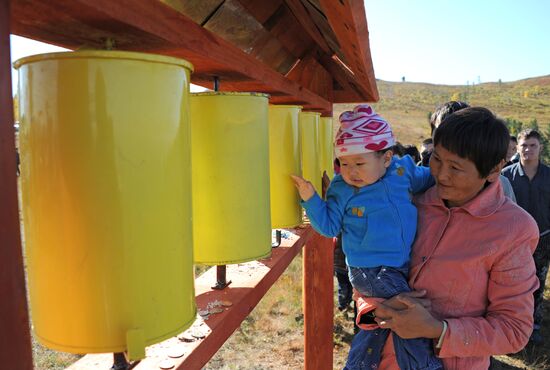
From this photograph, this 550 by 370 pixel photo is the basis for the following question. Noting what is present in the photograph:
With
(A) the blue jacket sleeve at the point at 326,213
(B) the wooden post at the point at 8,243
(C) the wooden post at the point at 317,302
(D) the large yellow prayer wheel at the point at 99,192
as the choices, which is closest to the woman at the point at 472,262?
(A) the blue jacket sleeve at the point at 326,213

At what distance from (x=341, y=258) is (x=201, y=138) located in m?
4.75

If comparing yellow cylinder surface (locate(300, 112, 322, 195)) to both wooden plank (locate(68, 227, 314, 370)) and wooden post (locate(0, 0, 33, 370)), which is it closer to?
wooden plank (locate(68, 227, 314, 370))

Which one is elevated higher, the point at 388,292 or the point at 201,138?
the point at 201,138

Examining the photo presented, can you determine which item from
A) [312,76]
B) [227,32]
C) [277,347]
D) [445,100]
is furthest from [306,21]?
[445,100]

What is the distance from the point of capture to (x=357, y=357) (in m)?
1.71

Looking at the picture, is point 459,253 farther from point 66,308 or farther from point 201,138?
point 66,308

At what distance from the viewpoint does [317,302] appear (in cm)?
327

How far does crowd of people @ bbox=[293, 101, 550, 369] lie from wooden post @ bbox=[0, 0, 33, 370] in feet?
3.68

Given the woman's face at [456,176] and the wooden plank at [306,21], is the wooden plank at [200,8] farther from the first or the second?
the woman's face at [456,176]

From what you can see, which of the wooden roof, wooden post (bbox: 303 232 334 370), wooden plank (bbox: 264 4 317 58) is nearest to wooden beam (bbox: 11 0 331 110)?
the wooden roof

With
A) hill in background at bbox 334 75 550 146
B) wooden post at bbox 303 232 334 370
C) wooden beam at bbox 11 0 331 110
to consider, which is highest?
hill in background at bbox 334 75 550 146

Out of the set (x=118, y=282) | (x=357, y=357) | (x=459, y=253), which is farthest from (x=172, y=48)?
(x=357, y=357)

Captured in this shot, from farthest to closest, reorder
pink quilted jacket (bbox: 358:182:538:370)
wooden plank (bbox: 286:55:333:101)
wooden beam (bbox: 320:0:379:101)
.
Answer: wooden plank (bbox: 286:55:333:101)
pink quilted jacket (bbox: 358:182:538:370)
wooden beam (bbox: 320:0:379:101)

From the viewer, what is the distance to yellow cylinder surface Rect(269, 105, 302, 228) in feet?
5.17
